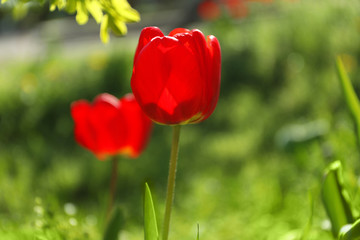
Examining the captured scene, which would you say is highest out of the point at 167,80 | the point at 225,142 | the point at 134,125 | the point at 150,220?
the point at 167,80

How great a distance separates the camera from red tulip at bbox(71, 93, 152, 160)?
1.27 meters

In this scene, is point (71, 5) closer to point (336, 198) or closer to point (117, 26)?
point (117, 26)

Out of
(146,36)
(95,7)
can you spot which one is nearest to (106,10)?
(95,7)

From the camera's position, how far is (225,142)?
2967 mm

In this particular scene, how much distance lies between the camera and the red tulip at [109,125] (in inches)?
50.0

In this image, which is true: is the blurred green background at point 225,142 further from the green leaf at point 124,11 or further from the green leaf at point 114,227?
the green leaf at point 124,11

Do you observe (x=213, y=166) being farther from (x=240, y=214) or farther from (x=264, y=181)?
(x=240, y=214)

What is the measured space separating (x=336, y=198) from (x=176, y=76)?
341 millimetres

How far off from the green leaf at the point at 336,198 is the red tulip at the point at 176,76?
23 centimetres

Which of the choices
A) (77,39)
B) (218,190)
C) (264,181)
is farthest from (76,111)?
(77,39)

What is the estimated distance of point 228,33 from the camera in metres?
4.46

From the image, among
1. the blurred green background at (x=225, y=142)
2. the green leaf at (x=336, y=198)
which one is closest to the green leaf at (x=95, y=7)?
the blurred green background at (x=225, y=142)

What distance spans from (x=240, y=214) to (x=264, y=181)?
32 centimetres

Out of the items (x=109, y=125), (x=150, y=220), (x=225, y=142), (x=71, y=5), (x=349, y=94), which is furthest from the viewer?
(x=225, y=142)
